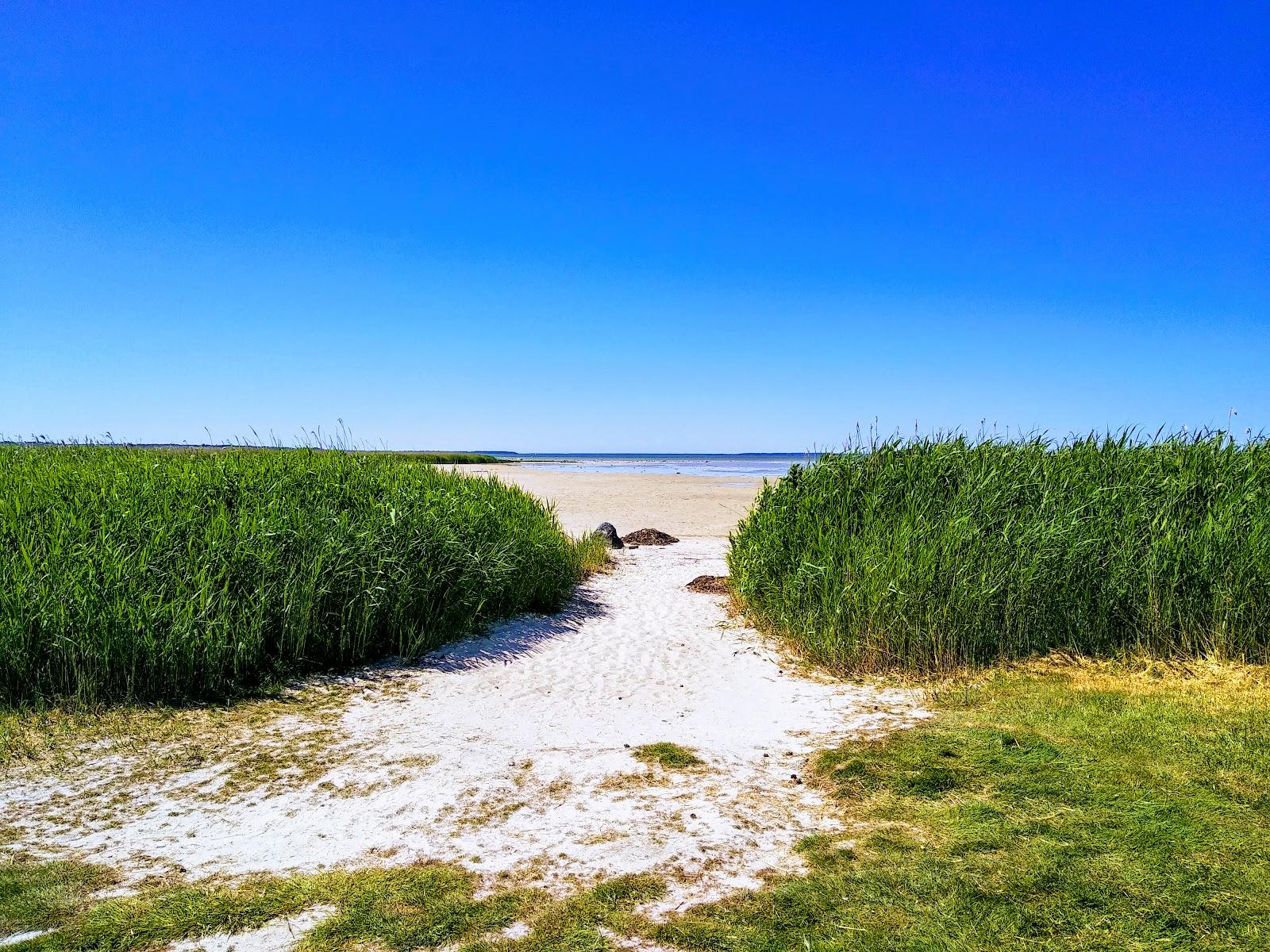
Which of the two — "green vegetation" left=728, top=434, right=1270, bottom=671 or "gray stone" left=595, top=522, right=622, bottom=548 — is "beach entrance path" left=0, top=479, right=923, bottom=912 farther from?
"gray stone" left=595, top=522, right=622, bottom=548

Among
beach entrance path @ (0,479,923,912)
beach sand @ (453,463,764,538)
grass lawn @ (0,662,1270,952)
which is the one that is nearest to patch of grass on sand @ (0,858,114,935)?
grass lawn @ (0,662,1270,952)

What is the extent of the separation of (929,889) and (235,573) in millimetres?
6142

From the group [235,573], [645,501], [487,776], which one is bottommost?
[487,776]

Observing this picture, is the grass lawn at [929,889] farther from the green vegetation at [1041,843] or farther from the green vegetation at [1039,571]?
the green vegetation at [1039,571]

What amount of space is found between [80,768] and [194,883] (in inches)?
83.9

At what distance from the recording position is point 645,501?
2822cm

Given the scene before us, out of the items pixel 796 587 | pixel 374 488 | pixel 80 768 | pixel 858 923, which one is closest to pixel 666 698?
pixel 796 587

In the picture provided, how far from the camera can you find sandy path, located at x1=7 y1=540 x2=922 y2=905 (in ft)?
12.9

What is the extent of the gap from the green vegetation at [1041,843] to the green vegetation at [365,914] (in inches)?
14.2

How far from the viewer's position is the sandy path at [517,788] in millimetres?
3934

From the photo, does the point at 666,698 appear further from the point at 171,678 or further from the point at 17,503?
the point at 17,503

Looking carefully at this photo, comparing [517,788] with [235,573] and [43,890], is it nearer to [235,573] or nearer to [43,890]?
[43,890]

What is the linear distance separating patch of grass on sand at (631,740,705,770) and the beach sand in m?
7.82

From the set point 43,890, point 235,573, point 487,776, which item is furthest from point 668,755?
point 235,573
